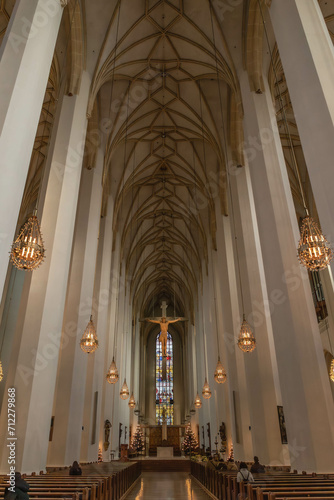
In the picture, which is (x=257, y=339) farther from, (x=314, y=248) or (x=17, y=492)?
(x=17, y=492)

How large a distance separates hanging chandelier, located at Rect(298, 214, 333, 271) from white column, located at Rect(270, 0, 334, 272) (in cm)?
14

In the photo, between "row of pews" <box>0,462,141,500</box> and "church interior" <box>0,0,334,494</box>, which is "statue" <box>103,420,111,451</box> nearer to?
"church interior" <box>0,0,334,494</box>

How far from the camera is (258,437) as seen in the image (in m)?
10.3

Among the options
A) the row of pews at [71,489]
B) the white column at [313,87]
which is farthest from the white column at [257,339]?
the row of pews at [71,489]

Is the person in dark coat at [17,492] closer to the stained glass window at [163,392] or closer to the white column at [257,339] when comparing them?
the white column at [257,339]

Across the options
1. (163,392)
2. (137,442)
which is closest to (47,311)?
(137,442)

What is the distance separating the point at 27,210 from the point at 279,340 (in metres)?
13.8

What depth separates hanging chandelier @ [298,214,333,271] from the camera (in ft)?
18.2

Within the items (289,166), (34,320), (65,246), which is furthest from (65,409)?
(289,166)

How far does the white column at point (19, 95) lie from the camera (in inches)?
201

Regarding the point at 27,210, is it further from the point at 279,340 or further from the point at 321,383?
the point at 321,383

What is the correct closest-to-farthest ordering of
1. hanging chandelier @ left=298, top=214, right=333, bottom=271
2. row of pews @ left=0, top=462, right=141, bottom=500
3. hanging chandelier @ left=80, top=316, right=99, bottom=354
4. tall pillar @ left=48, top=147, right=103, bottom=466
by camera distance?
row of pews @ left=0, top=462, right=141, bottom=500
hanging chandelier @ left=298, top=214, right=333, bottom=271
hanging chandelier @ left=80, top=316, right=99, bottom=354
tall pillar @ left=48, top=147, right=103, bottom=466

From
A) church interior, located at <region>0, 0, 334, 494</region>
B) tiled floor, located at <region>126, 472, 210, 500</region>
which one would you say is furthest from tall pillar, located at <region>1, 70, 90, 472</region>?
tiled floor, located at <region>126, 472, 210, 500</region>

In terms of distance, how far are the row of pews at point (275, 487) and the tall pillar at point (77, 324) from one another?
4.10 meters
